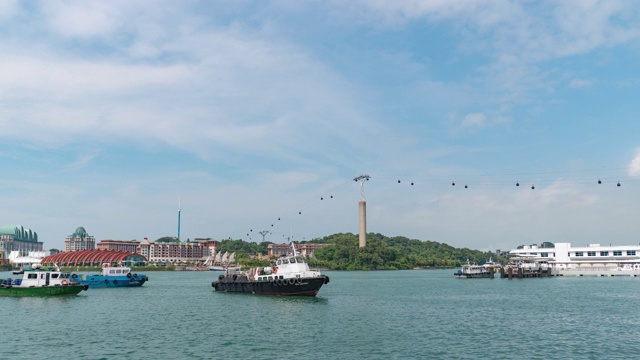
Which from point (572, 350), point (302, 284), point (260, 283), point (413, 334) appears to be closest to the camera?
point (572, 350)

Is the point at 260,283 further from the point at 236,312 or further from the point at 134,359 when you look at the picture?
the point at 134,359

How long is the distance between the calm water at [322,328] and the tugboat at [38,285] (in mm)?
1940

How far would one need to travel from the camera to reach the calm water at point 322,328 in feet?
145

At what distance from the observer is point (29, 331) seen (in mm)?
54688

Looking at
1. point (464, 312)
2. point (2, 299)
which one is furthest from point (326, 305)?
point (2, 299)

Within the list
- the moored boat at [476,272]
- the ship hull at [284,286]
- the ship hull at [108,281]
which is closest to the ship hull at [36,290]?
the ship hull at [284,286]

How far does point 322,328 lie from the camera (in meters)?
56.6

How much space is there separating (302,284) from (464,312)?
26805 mm

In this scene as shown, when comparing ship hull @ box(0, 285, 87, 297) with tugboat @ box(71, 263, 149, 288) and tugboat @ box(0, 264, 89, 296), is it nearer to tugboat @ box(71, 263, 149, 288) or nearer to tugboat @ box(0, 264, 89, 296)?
tugboat @ box(0, 264, 89, 296)

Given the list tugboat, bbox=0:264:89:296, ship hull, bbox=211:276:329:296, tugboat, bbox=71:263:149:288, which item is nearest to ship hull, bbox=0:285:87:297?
tugboat, bbox=0:264:89:296

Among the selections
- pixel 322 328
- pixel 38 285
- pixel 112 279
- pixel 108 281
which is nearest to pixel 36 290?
pixel 38 285

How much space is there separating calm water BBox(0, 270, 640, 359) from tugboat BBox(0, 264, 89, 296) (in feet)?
6.37

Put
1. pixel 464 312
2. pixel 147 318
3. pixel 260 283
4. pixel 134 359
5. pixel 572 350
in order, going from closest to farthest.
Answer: pixel 134 359, pixel 572 350, pixel 147 318, pixel 464 312, pixel 260 283

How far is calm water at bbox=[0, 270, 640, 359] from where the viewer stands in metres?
44.1
